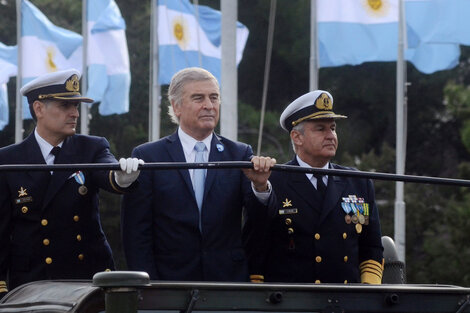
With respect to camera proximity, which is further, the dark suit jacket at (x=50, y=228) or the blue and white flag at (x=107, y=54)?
the blue and white flag at (x=107, y=54)

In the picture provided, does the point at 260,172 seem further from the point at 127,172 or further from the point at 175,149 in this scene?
the point at 175,149

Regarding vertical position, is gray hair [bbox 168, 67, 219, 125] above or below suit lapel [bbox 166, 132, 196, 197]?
above

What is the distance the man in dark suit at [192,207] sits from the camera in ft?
19.4

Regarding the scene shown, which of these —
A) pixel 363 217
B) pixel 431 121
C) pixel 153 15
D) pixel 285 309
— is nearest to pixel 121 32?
pixel 153 15

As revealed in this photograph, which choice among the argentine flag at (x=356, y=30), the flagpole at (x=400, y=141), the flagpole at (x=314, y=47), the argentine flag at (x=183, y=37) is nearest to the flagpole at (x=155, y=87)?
the argentine flag at (x=183, y=37)

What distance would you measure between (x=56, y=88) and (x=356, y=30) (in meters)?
14.3

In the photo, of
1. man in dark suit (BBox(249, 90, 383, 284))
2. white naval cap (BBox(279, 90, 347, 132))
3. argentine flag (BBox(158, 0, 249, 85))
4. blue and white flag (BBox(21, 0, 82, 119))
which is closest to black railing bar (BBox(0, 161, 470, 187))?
man in dark suit (BBox(249, 90, 383, 284))

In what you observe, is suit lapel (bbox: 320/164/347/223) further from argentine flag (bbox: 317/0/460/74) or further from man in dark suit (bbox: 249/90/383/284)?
argentine flag (bbox: 317/0/460/74)

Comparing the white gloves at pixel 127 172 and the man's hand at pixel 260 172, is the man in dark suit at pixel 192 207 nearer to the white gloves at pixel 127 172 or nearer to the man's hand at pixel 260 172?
the man's hand at pixel 260 172

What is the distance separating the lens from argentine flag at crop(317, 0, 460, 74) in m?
20.5

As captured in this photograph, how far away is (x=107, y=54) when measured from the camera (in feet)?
89.5

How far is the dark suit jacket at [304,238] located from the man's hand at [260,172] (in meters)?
0.38

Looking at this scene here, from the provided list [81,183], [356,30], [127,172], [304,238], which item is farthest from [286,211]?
[356,30]

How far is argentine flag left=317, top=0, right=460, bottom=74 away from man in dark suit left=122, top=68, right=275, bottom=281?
1447cm
